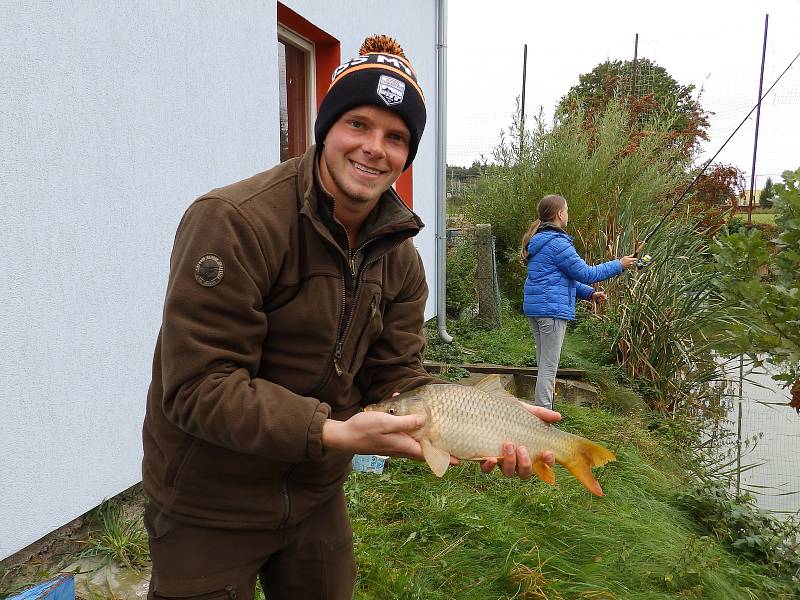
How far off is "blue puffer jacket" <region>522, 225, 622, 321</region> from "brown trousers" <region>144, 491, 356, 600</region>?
4.08 m

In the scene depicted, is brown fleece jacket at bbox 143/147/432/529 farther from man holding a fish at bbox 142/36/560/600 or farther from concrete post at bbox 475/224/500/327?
concrete post at bbox 475/224/500/327

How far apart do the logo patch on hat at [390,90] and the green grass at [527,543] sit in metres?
2.07

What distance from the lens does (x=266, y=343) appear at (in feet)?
5.49

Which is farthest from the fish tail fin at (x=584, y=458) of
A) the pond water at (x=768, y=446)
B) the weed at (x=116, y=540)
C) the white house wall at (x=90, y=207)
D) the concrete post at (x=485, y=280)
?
the concrete post at (x=485, y=280)

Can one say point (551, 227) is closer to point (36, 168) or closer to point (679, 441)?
point (679, 441)

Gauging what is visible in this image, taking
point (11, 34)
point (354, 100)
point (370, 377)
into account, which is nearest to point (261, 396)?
point (370, 377)

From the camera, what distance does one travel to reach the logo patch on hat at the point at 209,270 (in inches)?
57.2

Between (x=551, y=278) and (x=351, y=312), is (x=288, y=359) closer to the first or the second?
(x=351, y=312)

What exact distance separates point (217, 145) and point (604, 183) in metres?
8.26

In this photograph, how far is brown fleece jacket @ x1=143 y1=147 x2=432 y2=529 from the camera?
1456 millimetres

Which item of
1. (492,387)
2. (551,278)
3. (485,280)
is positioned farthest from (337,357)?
(485,280)

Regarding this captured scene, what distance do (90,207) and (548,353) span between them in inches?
159

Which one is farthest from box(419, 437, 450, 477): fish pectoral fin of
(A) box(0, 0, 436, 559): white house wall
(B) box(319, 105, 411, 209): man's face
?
(A) box(0, 0, 436, 559): white house wall

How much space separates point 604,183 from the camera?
35.5ft
